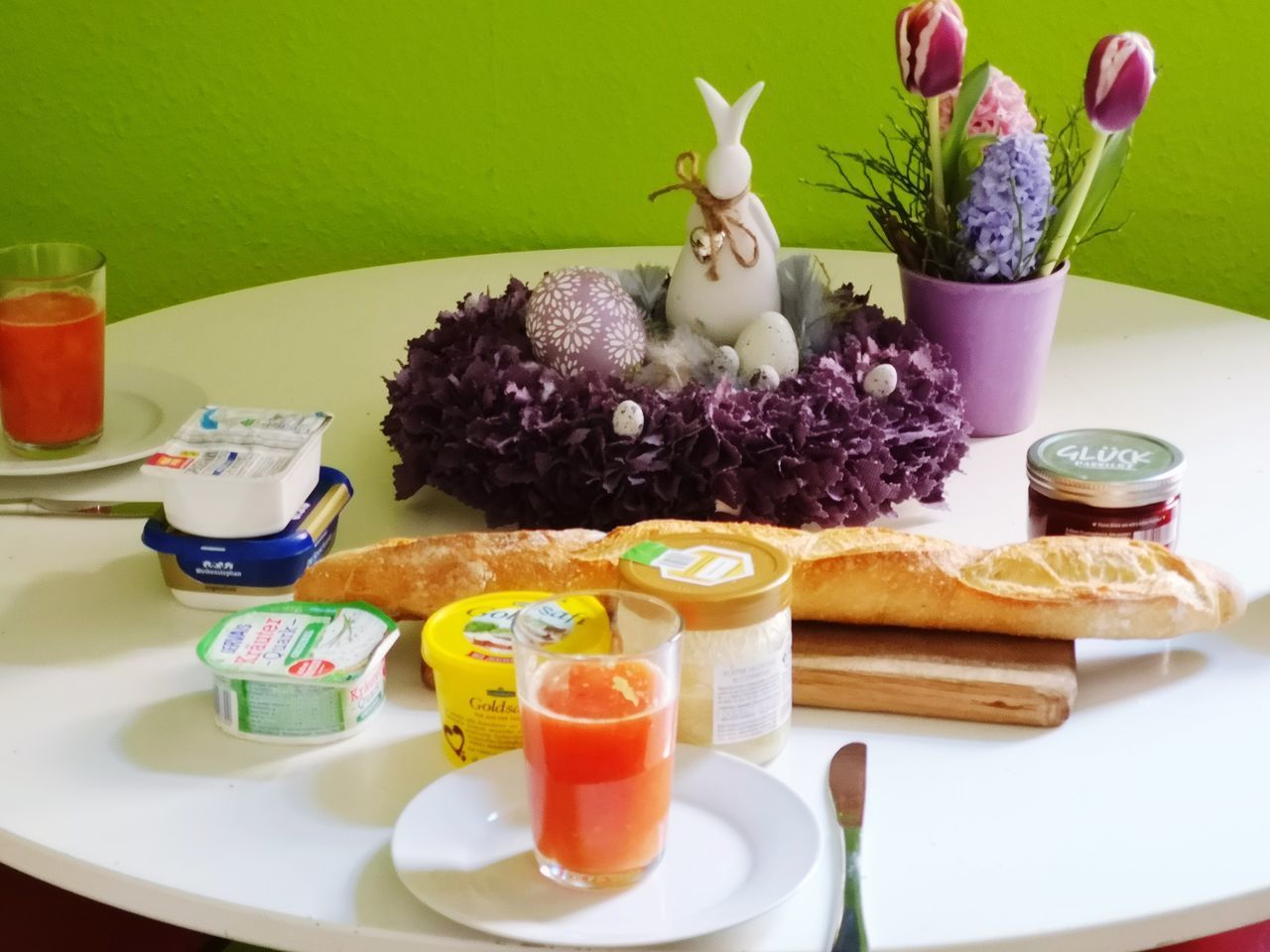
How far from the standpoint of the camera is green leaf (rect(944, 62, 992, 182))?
1.33 metres

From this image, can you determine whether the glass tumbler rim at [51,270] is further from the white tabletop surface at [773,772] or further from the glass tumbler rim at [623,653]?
the glass tumbler rim at [623,653]

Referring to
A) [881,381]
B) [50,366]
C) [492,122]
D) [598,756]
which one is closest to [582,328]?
[881,381]

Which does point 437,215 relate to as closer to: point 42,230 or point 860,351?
point 42,230

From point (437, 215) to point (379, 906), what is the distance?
1.47 m

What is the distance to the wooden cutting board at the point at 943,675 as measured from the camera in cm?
95

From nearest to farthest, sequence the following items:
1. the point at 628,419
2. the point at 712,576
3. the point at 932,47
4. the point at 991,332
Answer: the point at 712,576 → the point at 628,419 → the point at 932,47 → the point at 991,332

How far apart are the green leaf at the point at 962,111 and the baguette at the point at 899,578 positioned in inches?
17.4

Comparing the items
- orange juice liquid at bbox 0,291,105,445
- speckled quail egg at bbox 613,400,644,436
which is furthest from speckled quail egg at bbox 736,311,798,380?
orange juice liquid at bbox 0,291,105,445

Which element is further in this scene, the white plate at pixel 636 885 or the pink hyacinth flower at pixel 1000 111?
the pink hyacinth flower at pixel 1000 111

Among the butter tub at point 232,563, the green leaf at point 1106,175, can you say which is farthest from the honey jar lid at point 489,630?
the green leaf at point 1106,175

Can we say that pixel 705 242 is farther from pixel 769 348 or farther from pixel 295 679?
pixel 295 679

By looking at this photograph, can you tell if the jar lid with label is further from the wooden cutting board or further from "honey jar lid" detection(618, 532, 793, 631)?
"honey jar lid" detection(618, 532, 793, 631)

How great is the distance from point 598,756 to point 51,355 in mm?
772

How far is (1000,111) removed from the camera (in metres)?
1.34
